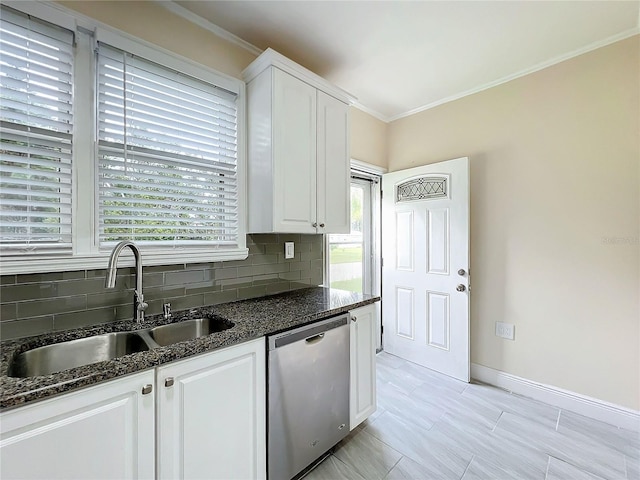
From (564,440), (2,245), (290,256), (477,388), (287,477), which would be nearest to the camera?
(2,245)

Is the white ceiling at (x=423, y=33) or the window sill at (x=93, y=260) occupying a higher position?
the white ceiling at (x=423, y=33)

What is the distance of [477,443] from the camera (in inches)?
72.5

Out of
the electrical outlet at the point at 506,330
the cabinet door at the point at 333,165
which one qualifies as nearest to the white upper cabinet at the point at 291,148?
the cabinet door at the point at 333,165

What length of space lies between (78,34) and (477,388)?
3.64 metres

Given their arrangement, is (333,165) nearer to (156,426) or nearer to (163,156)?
(163,156)

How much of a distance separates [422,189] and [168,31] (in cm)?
242

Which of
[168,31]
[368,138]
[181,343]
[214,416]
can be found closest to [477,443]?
[214,416]

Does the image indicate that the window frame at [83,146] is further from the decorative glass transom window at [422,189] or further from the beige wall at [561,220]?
the beige wall at [561,220]

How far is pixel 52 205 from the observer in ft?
4.25

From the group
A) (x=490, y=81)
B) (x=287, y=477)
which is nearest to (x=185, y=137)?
(x=287, y=477)

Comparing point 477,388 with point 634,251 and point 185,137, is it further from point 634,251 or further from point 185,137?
point 185,137

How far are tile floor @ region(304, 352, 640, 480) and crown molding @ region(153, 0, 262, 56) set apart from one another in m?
2.79

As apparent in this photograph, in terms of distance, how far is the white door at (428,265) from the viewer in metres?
2.62

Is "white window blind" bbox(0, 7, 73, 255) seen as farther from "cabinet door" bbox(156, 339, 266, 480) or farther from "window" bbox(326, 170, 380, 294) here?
"window" bbox(326, 170, 380, 294)
